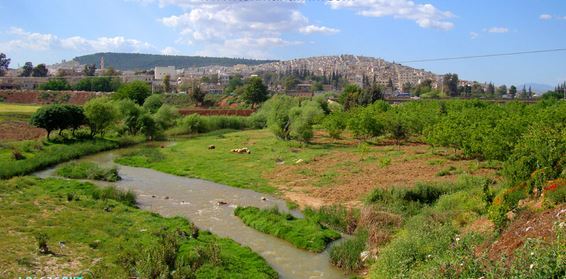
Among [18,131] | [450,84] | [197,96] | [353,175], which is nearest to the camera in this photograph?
[353,175]

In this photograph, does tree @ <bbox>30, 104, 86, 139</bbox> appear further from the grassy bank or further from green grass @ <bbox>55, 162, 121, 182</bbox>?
the grassy bank

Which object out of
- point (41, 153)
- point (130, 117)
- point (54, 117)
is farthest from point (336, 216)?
point (130, 117)

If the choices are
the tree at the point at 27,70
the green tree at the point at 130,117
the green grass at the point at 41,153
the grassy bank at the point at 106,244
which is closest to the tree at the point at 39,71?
the tree at the point at 27,70

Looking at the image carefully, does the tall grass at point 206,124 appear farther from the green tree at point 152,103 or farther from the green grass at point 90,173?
the green grass at point 90,173

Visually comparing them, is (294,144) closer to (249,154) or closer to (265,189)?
(249,154)

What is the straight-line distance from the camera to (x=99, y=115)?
56.4 metres

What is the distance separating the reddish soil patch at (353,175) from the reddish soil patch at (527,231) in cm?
1220

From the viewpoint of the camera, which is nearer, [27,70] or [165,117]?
[165,117]

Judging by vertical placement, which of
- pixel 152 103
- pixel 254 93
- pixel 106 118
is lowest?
pixel 106 118

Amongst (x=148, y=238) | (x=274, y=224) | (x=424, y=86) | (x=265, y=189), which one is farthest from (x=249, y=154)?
(x=424, y=86)

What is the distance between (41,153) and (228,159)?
16.4 m

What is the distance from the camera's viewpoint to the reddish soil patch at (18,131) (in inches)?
2123

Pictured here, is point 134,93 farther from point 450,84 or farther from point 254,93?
point 450,84

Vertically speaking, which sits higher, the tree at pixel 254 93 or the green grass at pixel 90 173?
the tree at pixel 254 93
